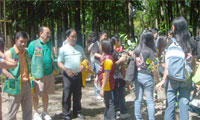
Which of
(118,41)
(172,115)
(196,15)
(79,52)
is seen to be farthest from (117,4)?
(172,115)

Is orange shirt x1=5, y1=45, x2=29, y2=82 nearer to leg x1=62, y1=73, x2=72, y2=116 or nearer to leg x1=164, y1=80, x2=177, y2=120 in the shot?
leg x1=62, y1=73, x2=72, y2=116

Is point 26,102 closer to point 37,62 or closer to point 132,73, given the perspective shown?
point 37,62

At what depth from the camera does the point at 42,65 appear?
16.7 feet

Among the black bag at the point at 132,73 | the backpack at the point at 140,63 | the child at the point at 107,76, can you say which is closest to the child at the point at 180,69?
the backpack at the point at 140,63

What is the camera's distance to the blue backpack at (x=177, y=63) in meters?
3.78

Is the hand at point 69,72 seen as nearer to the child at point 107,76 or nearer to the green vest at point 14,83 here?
the child at point 107,76

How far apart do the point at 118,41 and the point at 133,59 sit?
76.7 inches

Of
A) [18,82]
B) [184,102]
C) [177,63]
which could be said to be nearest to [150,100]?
[184,102]

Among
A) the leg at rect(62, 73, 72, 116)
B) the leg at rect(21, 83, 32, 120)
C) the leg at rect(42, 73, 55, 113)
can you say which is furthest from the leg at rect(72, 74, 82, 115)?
the leg at rect(21, 83, 32, 120)

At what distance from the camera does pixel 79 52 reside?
5.33 m

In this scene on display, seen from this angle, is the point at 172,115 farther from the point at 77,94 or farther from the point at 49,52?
the point at 49,52

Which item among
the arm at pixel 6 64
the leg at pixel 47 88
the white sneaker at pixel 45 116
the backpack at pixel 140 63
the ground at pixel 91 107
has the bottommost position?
the ground at pixel 91 107

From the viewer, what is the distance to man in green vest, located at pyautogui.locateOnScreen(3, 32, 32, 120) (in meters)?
4.13

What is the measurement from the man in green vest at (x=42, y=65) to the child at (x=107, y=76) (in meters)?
1.18
